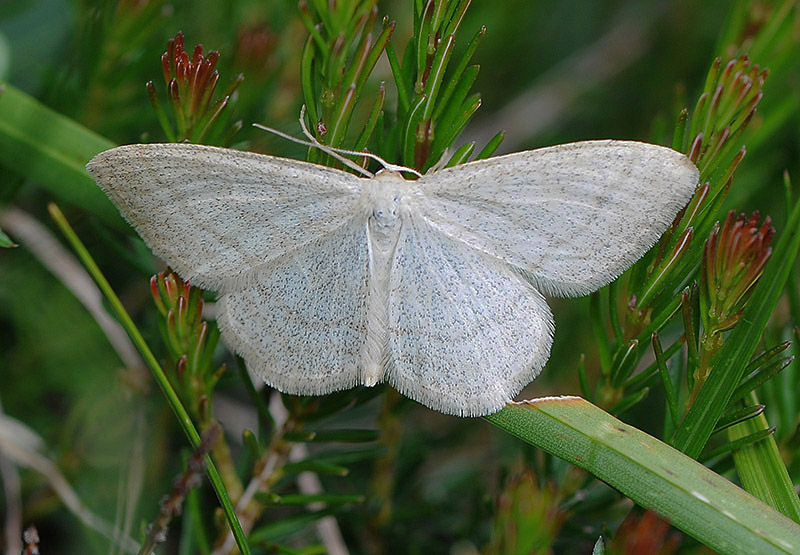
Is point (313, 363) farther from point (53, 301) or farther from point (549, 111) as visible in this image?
point (549, 111)

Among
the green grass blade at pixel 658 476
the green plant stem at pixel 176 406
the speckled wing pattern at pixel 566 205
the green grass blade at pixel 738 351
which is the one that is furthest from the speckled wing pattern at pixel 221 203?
the green grass blade at pixel 738 351

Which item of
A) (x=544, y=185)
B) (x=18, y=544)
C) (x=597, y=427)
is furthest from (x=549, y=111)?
(x=18, y=544)

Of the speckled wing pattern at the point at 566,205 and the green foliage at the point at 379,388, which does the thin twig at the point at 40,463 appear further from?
the speckled wing pattern at the point at 566,205

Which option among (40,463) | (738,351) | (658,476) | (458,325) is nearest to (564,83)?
(458,325)

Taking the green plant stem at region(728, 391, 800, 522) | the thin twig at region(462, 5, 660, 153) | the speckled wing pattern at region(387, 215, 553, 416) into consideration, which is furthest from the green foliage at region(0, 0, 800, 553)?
the thin twig at region(462, 5, 660, 153)

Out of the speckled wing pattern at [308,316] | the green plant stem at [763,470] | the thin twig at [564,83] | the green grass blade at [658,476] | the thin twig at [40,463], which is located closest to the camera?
the green grass blade at [658,476]

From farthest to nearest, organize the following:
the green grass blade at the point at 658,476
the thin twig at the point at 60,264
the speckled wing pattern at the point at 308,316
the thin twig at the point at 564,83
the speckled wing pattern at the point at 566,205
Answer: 1. the thin twig at the point at 564,83
2. the thin twig at the point at 60,264
3. the speckled wing pattern at the point at 308,316
4. the speckled wing pattern at the point at 566,205
5. the green grass blade at the point at 658,476

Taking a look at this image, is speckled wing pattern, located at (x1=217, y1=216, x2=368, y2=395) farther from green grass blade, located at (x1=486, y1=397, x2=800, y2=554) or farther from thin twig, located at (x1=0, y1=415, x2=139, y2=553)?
thin twig, located at (x1=0, y1=415, x2=139, y2=553)

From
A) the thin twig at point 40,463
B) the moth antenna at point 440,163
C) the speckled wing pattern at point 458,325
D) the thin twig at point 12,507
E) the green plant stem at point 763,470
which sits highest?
the moth antenna at point 440,163
